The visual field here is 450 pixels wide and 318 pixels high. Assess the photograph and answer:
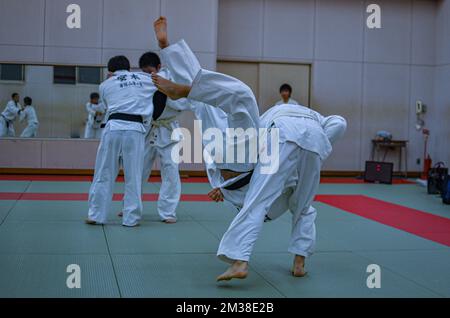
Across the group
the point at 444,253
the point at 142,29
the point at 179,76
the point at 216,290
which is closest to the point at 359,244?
the point at 444,253

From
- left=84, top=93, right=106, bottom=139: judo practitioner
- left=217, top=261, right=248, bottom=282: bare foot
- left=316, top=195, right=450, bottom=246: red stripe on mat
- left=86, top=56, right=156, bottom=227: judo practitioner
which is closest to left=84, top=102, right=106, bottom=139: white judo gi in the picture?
left=84, top=93, right=106, bottom=139: judo practitioner

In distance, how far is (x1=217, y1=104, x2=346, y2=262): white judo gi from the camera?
144 inches

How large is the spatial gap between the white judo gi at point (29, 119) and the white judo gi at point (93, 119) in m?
1.02

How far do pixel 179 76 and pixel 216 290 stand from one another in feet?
4.41

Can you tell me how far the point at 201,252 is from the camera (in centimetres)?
479

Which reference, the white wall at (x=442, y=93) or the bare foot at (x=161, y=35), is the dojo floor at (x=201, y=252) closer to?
the bare foot at (x=161, y=35)

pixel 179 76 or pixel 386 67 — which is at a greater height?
pixel 386 67

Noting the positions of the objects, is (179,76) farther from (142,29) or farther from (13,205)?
(142,29)

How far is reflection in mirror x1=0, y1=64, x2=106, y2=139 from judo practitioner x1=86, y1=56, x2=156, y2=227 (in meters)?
5.73

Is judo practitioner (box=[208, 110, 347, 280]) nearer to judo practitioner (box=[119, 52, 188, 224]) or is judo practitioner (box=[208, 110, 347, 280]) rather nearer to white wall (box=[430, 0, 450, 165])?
judo practitioner (box=[119, 52, 188, 224])

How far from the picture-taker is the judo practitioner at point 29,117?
37.6 ft

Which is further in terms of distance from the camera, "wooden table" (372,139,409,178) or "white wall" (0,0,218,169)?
"wooden table" (372,139,409,178)

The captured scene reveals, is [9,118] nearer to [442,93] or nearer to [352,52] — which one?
[352,52]

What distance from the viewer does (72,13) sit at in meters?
11.4
